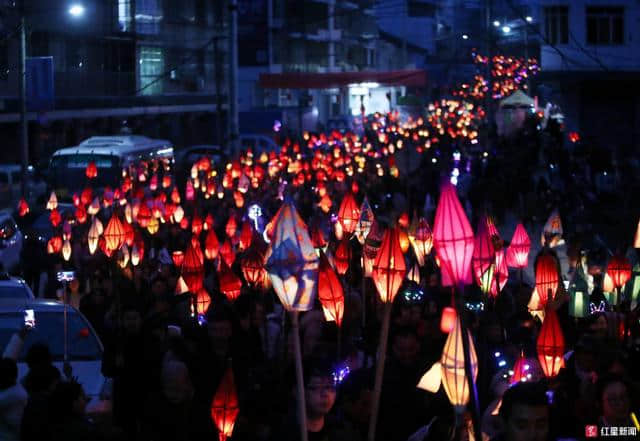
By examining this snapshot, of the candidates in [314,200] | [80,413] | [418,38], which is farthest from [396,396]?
[418,38]

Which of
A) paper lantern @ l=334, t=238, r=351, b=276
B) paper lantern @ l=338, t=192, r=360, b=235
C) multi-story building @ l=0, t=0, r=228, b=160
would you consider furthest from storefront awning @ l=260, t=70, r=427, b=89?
paper lantern @ l=334, t=238, r=351, b=276

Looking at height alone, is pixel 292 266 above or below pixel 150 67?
below

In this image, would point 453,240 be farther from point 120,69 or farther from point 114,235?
point 120,69

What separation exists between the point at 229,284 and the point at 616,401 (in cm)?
602

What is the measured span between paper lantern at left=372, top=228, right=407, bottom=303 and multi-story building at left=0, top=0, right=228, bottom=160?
60.4 feet

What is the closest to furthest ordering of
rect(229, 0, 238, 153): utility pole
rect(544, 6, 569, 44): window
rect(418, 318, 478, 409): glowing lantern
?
rect(418, 318, 478, 409): glowing lantern, rect(229, 0, 238, 153): utility pole, rect(544, 6, 569, 44): window

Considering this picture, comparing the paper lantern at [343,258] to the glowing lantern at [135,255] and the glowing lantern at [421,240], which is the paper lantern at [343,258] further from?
the glowing lantern at [135,255]

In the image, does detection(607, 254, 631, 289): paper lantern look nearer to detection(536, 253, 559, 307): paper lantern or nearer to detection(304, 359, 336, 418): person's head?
detection(536, 253, 559, 307): paper lantern

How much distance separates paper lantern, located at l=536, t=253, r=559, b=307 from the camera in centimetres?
1127

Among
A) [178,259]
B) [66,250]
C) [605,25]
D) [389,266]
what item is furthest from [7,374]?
[605,25]

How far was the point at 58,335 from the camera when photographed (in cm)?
1024

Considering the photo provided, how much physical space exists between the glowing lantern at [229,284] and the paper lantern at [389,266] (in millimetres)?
2944

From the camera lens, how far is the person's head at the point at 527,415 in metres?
5.54

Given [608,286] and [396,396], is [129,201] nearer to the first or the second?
[608,286]
